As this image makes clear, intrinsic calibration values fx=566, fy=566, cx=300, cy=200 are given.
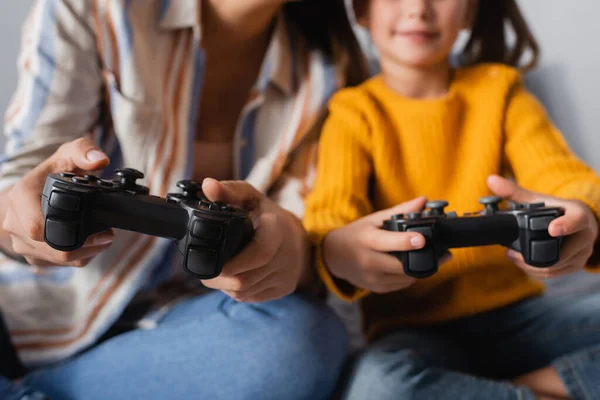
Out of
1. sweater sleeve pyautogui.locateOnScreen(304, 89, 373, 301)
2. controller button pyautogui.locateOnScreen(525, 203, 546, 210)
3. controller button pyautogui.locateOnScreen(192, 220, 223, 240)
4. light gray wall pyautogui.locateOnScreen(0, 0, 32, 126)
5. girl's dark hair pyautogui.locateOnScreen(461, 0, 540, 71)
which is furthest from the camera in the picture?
light gray wall pyautogui.locateOnScreen(0, 0, 32, 126)

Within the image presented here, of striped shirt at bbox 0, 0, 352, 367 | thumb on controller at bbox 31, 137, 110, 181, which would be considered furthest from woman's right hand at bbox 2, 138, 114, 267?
striped shirt at bbox 0, 0, 352, 367

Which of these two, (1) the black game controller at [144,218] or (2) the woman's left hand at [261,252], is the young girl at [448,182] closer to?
(2) the woman's left hand at [261,252]

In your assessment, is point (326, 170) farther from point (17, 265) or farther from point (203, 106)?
point (17, 265)

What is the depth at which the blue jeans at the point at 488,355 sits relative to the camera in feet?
1.77

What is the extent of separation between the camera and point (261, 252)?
415 mm

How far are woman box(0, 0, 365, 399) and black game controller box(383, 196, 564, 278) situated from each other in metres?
0.11

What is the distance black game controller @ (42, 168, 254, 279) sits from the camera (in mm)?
346

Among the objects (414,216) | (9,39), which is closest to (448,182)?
(414,216)

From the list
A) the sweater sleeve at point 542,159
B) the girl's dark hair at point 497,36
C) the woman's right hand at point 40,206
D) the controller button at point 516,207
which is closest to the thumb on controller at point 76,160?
the woman's right hand at point 40,206

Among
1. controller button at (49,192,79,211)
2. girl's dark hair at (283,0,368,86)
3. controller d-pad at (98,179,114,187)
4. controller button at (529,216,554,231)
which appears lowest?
controller button at (529,216,554,231)

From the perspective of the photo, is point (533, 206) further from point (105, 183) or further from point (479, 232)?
point (105, 183)

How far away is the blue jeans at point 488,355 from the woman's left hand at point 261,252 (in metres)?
0.13

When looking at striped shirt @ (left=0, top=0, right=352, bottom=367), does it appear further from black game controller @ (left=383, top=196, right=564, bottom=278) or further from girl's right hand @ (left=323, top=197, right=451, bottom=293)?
black game controller @ (left=383, top=196, right=564, bottom=278)

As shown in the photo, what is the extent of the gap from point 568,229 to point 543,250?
34 mm
